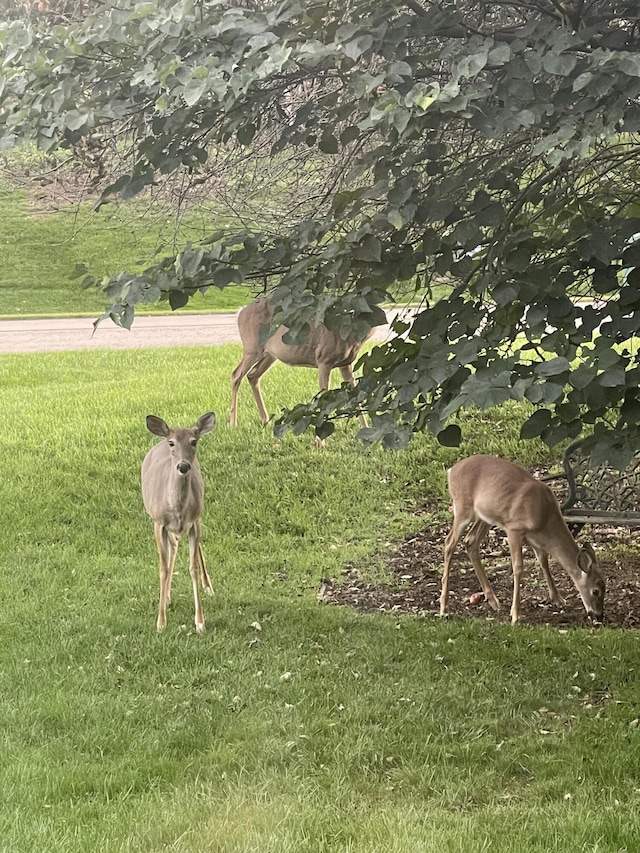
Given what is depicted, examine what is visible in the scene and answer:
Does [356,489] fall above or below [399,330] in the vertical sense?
below

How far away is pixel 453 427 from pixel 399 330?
73 centimetres

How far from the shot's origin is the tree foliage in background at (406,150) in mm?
3629

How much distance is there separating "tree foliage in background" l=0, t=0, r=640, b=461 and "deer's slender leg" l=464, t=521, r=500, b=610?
8.31ft

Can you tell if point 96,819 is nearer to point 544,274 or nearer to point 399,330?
point 399,330

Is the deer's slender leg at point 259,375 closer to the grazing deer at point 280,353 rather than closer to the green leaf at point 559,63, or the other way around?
the grazing deer at point 280,353

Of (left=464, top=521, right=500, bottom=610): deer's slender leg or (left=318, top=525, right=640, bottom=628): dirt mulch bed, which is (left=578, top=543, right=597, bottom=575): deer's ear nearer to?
(left=318, top=525, right=640, bottom=628): dirt mulch bed

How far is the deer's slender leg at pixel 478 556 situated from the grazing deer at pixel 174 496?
1.89 m

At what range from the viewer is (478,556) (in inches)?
284

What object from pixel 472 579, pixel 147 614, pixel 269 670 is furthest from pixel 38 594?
pixel 472 579

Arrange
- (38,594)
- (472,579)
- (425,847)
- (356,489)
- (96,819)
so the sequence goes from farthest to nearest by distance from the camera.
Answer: (356,489), (472,579), (38,594), (96,819), (425,847)

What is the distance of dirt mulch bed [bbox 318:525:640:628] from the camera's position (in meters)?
7.10

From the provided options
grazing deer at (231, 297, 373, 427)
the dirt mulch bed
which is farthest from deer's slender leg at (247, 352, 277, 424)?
the dirt mulch bed

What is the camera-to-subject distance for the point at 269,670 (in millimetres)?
5816

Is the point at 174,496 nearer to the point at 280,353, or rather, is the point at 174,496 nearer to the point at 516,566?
the point at 516,566
